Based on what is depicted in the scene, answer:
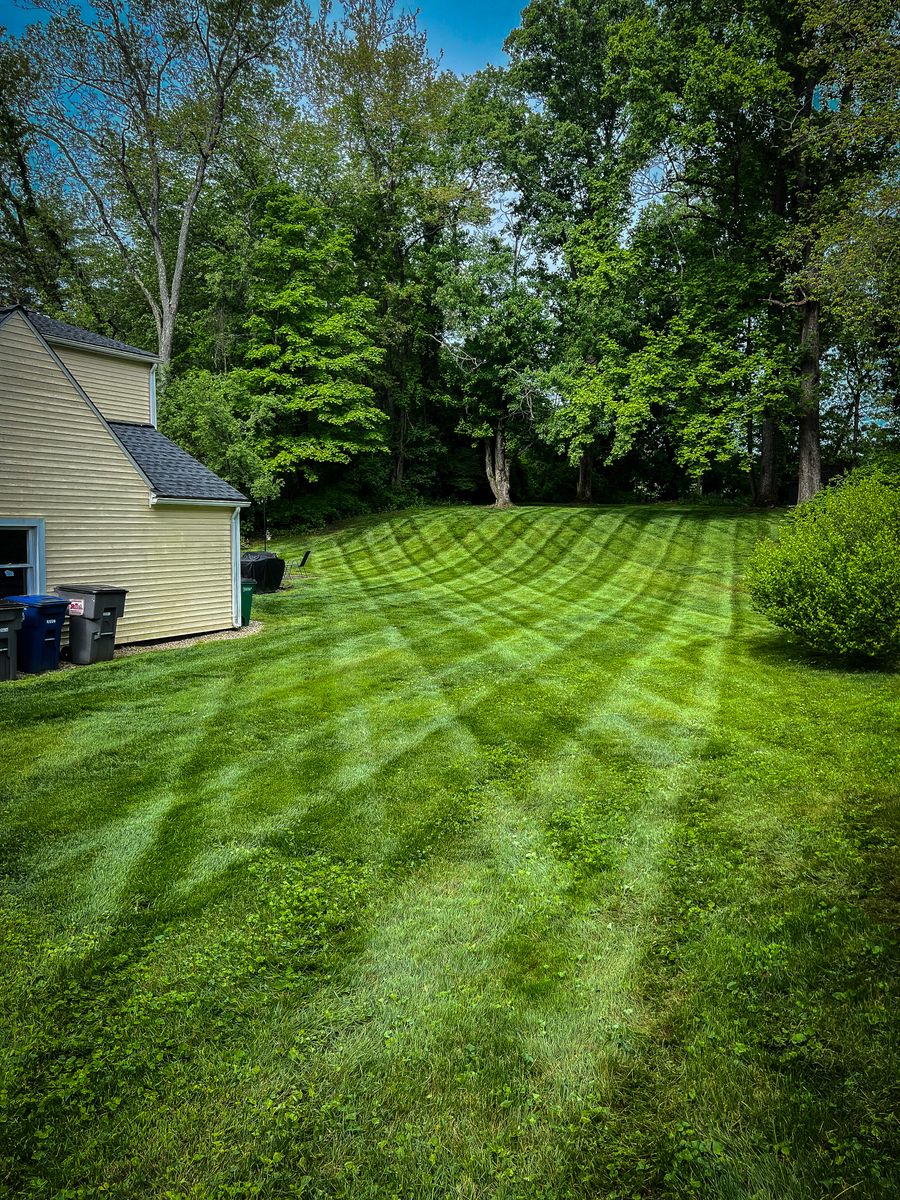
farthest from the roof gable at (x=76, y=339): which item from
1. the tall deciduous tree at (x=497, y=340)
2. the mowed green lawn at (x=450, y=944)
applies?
the tall deciduous tree at (x=497, y=340)

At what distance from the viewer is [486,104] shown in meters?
30.0

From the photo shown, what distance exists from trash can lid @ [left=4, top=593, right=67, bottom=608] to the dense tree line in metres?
11.3

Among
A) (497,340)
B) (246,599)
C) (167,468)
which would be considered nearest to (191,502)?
(167,468)

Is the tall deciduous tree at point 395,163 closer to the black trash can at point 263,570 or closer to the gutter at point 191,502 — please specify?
the black trash can at point 263,570

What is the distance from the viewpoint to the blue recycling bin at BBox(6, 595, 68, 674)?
9.69 metres

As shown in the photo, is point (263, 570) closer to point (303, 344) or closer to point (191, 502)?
point (191, 502)

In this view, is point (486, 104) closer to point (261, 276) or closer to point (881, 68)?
point (261, 276)

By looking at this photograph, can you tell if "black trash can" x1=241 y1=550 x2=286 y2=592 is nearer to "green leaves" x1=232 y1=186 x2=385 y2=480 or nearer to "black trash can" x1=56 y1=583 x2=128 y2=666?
"black trash can" x1=56 y1=583 x2=128 y2=666

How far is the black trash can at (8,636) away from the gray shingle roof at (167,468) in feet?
11.8

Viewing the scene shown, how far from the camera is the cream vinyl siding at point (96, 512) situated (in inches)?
401

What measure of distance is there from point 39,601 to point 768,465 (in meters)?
25.5

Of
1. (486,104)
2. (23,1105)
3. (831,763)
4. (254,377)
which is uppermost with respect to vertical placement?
(486,104)

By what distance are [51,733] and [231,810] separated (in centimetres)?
308

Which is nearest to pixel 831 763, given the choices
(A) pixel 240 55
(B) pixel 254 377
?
(B) pixel 254 377
